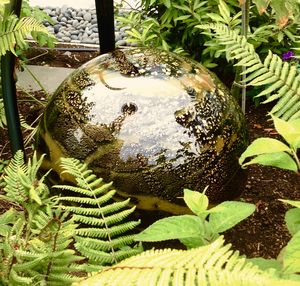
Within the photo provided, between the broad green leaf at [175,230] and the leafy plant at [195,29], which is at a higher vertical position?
the broad green leaf at [175,230]

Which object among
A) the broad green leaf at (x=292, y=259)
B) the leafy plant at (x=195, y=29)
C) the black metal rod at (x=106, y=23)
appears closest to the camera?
the broad green leaf at (x=292, y=259)

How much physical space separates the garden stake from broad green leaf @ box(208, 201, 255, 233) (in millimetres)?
1491

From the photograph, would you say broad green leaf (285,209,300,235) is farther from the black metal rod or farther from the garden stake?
the black metal rod

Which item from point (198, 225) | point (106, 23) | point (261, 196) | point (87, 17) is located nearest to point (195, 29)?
point (261, 196)

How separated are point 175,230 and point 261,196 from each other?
7.19 ft

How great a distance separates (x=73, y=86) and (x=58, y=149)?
0.26 metres

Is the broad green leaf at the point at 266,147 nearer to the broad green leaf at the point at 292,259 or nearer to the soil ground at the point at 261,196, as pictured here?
the broad green leaf at the point at 292,259

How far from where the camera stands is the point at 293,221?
1.22 meters

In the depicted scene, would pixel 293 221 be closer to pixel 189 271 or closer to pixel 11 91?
pixel 189 271

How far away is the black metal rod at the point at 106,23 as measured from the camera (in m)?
2.70

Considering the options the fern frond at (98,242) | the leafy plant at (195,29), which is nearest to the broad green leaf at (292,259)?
the fern frond at (98,242)

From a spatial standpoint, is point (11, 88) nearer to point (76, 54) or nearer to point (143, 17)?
point (143, 17)

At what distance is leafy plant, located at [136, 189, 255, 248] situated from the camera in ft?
3.79

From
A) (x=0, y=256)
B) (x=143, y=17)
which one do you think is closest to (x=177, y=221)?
(x=0, y=256)
